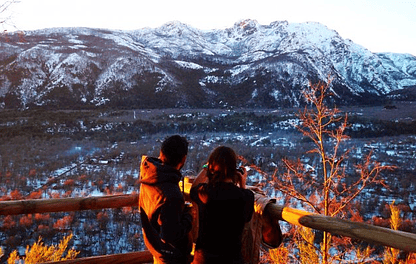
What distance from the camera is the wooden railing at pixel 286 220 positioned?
69.4 inches

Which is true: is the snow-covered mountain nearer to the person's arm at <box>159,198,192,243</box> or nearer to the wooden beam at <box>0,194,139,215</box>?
the wooden beam at <box>0,194,139,215</box>

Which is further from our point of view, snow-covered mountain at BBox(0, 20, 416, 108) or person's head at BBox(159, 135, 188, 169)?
snow-covered mountain at BBox(0, 20, 416, 108)

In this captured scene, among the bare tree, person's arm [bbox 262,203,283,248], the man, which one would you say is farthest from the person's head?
the bare tree

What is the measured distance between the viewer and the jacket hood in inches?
77.5

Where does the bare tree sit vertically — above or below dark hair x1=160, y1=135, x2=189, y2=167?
below

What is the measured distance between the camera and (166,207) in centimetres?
192

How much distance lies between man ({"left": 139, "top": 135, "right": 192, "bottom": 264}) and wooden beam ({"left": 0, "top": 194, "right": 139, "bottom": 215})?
0.66 m

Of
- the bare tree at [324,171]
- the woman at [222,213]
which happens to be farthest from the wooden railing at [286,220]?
the bare tree at [324,171]

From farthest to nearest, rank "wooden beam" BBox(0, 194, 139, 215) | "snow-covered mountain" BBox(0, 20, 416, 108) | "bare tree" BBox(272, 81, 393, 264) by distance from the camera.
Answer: "snow-covered mountain" BBox(0, 20, 416, 108)
"bare tree" BBox(272, 81, 393, 264)
"wooden beam" BBox(0, 194, 139, 215)

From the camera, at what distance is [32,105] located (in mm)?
60781

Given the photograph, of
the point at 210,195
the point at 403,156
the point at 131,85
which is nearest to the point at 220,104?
the point at 131,85

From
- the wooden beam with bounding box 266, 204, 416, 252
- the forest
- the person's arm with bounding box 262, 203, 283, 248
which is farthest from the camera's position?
the forest

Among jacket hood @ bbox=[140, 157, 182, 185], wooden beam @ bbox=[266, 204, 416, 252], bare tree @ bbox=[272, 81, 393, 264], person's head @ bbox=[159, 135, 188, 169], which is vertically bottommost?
bare tree @ bbox=[272, 81, 393, 264]

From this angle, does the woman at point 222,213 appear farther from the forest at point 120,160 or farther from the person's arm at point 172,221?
the forest at point 120,160
